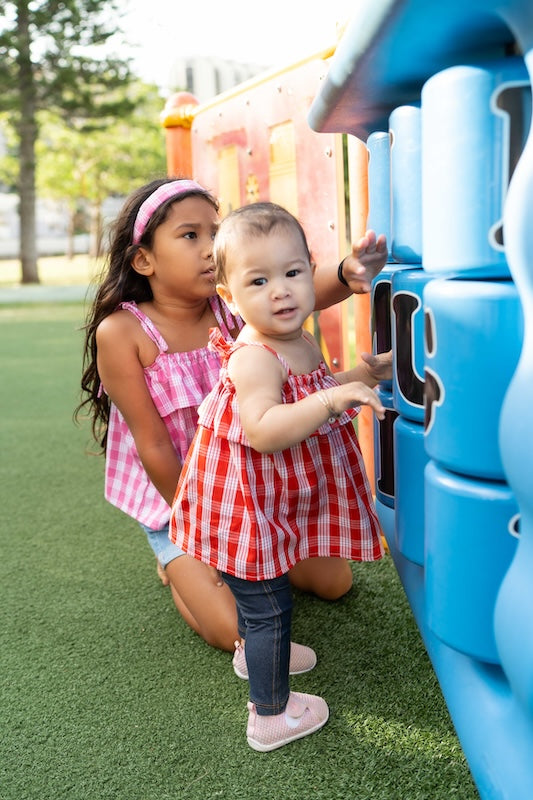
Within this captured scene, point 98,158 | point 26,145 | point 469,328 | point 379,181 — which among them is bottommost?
point 469,328

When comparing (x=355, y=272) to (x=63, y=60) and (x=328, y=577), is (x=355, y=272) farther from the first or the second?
(x=63, y=60)

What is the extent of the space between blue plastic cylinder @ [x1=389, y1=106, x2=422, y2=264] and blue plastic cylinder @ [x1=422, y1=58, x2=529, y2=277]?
22cm

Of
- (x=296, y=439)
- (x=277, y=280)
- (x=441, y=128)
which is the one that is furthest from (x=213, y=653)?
(x=441, y=128)

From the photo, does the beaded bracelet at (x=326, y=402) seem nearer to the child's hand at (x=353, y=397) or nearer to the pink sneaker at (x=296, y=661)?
the child's hand at (x=353, y=397)

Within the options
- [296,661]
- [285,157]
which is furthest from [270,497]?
[285,157]

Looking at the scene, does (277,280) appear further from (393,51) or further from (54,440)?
(54,440)

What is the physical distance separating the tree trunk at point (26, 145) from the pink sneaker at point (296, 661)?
16071 millimetres

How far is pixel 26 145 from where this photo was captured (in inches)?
647

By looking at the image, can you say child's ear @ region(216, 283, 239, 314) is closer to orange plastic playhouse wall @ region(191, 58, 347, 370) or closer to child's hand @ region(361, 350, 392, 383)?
child's hand @ region(361, 350, 392, 383)

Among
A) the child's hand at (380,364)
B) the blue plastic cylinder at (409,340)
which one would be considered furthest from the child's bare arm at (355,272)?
the blue plastic cylinder at (409,340)

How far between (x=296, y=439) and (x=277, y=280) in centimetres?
27

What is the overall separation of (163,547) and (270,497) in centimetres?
63

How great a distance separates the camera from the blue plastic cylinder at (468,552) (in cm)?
92

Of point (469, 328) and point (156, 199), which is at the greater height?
point (156, 199)
